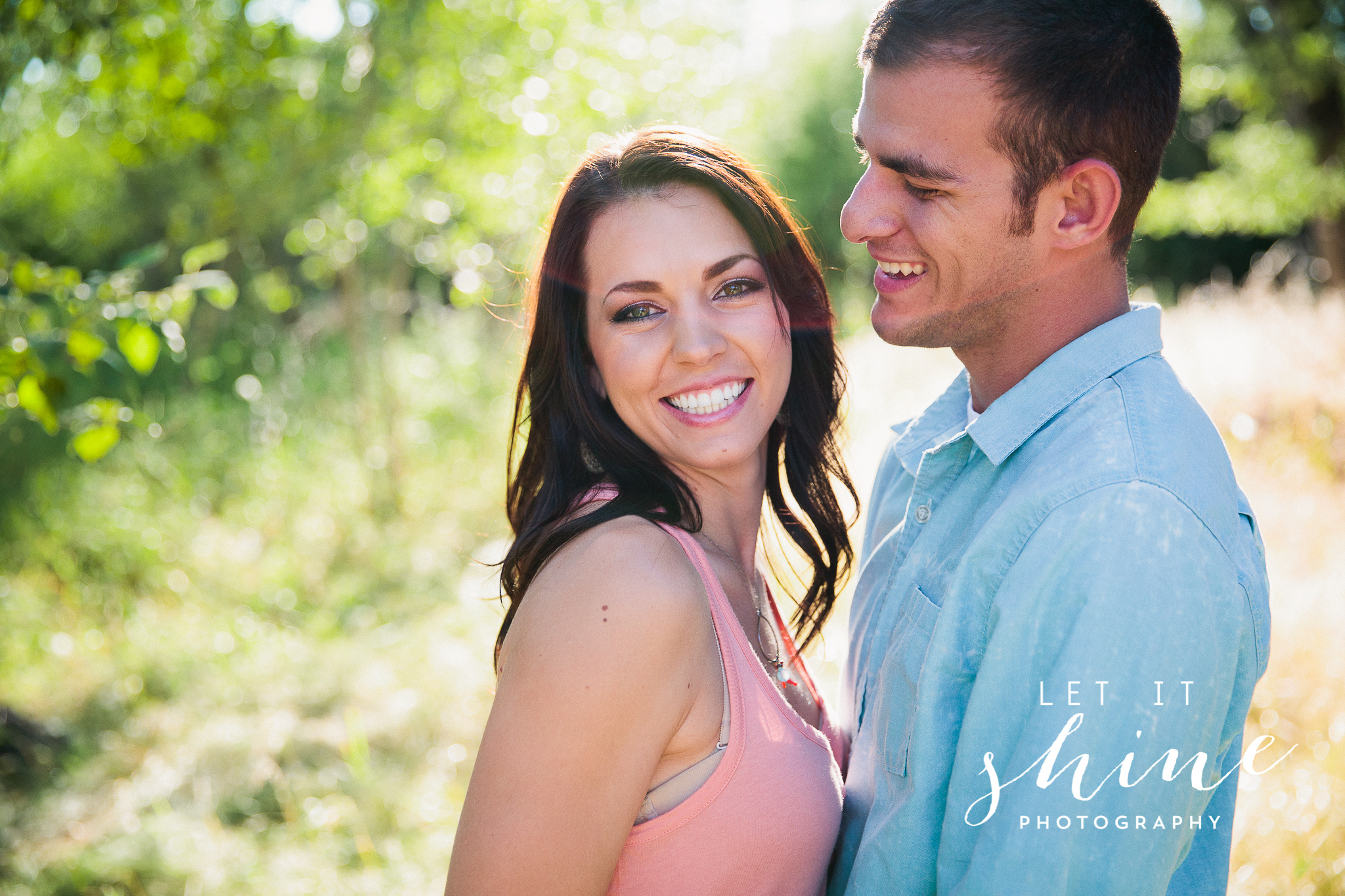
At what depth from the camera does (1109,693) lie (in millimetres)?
1256

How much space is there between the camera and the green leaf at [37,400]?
2.09m

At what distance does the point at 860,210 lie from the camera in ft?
6.26

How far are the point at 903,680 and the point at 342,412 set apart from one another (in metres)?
8.49

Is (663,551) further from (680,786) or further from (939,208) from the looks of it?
(939,208)

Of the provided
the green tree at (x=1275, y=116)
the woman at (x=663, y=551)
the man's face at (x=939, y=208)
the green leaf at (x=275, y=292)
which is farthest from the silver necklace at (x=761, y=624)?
the green tree at (x=1275, y=116)

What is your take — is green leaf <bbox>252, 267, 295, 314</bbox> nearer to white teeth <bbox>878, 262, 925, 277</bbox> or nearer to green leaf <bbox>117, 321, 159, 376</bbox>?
green leaf <bbox>117, 321, 159, 376</bbox>

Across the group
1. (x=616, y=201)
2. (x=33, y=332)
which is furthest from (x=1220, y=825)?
(x=33, y=332)

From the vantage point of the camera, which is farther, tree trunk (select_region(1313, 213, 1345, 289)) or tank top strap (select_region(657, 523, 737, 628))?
tree trunk (select_region(1313, 213, 1345, 289))

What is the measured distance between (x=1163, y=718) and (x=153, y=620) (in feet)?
19.7

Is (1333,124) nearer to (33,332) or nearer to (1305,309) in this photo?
(1305,309)

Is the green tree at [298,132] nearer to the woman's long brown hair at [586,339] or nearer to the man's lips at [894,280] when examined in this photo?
the woman's long brown hair at [586,339]

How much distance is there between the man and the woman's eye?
262 mm

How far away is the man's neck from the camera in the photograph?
5.80 feet

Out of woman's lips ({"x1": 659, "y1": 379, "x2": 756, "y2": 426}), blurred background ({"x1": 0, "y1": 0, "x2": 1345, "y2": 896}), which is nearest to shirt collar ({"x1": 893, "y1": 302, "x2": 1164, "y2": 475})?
woman's lips ({"x1": 659, "y1": 379, "x2": 756, "y2": 426})
